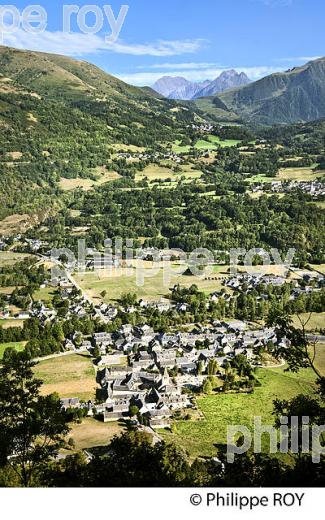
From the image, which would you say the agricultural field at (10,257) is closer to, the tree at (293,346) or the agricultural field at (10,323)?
the agricultural field at (10,323)

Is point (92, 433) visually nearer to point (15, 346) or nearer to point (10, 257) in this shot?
point (15, 346)

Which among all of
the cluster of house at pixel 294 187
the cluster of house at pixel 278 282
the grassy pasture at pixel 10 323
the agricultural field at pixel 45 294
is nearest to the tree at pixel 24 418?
the grassy pasture at pixel 10 323

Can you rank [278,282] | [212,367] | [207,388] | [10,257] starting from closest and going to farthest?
[207,388] < [212,367] < [278,282] < [10,257]

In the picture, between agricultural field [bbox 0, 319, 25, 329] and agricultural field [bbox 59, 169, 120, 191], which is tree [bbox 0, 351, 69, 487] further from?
agricultural field [bbox 59, 169, 120, 191]

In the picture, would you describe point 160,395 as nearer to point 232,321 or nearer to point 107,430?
point 107,430

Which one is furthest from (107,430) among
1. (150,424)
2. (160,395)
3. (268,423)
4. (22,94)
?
(22,94)

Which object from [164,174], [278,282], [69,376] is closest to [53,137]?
[164,174]
